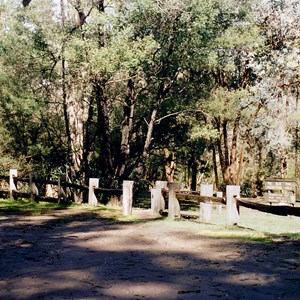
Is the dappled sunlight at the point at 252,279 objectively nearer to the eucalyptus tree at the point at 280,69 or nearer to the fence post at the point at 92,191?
the fence post at the point at 92,191

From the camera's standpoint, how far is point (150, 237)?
31.4 ft

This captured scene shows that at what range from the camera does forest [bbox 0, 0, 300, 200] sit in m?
16.6

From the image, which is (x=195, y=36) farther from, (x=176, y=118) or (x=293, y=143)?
(x=293, y=143)

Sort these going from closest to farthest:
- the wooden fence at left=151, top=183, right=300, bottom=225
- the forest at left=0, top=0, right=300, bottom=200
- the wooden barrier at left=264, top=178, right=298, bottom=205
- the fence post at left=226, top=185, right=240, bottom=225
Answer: the wooden fence at left=151, top=183, right=300, bottom=225 < the fence post at left=226, top=185, right=240, bottom=225 < the forest at left=0, top=0, right=300, bottom=200 < the wooden barrier at left=264, top=178, right=298, bottom=205

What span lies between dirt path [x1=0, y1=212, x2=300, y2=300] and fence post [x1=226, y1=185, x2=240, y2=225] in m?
1.16

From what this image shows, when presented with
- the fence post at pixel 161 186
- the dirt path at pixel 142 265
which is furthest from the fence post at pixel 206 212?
the fence post at pixel 161 186

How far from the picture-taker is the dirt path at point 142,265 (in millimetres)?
5363

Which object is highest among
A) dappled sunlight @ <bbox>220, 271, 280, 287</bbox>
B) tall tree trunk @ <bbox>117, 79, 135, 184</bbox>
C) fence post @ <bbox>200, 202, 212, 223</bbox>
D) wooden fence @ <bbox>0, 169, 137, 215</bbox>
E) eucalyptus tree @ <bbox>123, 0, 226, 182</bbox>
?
eucalyptus tree @ <bbox>123, 0, 226, 182</bbox>

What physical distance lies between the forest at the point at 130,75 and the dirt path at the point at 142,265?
6.34 meters

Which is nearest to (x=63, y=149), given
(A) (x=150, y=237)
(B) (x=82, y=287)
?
(A) (x=150, y=237)

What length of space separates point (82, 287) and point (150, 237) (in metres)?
4.14

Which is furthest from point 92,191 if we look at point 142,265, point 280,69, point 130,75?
point 280,69

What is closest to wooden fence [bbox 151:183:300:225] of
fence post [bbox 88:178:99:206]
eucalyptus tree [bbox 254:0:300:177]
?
fence post [bbox 88:178:99:206]

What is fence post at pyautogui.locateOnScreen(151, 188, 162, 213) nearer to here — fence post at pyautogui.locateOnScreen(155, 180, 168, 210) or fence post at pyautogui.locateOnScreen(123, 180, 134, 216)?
fence post at pyautogui.locateOnScreen(155, 180, 168, 210)
